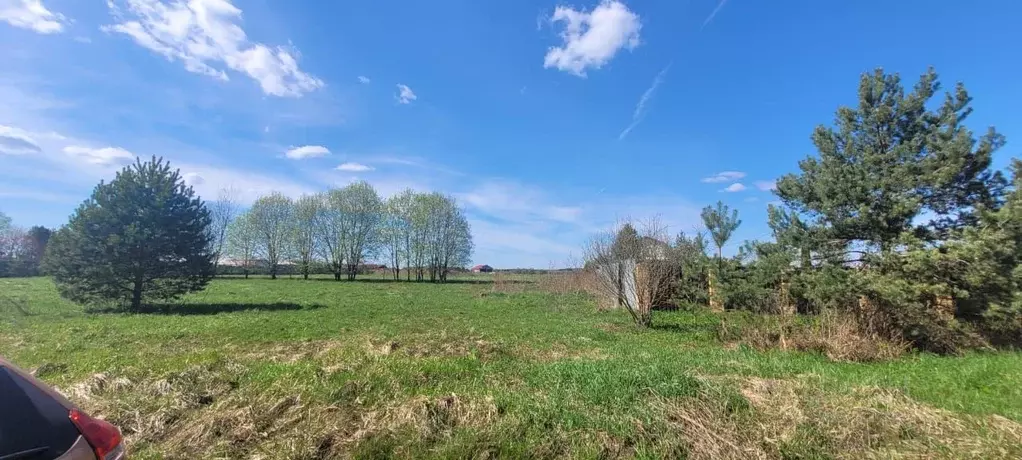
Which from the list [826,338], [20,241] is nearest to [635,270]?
[826,338]

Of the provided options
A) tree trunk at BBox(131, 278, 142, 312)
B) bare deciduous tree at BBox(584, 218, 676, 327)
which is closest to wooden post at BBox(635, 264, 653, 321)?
bare deciduous tree at BBox(584, 218, 676, 327)

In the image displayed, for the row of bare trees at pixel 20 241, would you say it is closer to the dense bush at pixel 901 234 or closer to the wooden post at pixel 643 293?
the wooden post at pixel 643 293

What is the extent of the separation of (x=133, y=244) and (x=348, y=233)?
118 ft

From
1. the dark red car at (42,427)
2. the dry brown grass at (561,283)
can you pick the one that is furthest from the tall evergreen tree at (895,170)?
the dry brown grass at (561,283)

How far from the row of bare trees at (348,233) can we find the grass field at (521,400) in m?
43.8

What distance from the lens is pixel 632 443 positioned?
4551 mm

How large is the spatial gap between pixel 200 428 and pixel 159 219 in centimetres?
1828

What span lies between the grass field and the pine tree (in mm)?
8088

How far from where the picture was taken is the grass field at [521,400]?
443 cm

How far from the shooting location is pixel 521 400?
5.65 meters

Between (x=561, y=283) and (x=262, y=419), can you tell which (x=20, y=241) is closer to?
(x=561, y=283)

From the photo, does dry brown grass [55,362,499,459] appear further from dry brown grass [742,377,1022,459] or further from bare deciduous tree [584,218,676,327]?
bare deciduous tree [584,218,676,327]

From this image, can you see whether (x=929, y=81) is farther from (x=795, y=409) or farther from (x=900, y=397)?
(x=795, y=409)

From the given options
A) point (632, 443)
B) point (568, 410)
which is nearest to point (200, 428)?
point (568, 410)
